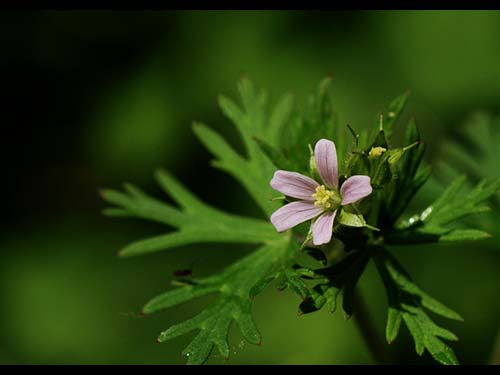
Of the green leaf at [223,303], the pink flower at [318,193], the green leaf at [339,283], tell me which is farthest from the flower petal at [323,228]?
the green leaf at [223,303]

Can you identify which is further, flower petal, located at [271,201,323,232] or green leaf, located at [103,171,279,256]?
green leaf, located at [103,171,279,256]

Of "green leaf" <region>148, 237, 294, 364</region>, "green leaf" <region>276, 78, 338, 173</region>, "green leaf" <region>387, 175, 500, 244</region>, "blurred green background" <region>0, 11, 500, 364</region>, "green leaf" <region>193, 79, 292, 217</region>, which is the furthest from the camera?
"blurred green background" <region>0, 11, 500, 364</region>

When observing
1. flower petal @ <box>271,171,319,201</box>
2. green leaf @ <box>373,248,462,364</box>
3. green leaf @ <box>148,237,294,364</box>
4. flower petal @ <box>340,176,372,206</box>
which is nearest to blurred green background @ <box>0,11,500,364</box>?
green leaf @ <box>148,237,294,364</box>

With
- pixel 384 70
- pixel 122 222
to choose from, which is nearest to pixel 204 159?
pixel 122 222

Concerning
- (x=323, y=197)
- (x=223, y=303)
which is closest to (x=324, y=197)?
(x=323, y=197)

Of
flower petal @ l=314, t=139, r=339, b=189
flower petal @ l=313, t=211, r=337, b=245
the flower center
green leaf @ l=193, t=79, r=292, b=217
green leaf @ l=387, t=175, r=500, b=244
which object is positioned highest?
green leaf @ l=193, t=79, r=292, b=217

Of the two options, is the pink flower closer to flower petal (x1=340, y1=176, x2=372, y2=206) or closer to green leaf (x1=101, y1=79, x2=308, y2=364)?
flower petal (x1=340, y1=176, x2=372, y2=206)

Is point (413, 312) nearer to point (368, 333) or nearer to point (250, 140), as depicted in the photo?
point (368, 333)

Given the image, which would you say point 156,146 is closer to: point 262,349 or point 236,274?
point 262,349
